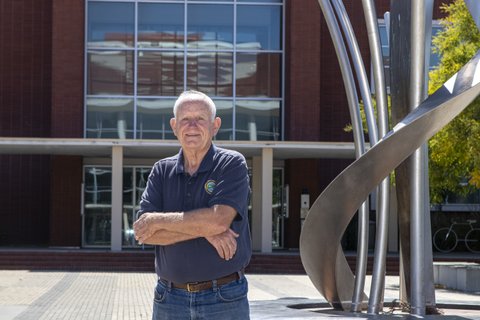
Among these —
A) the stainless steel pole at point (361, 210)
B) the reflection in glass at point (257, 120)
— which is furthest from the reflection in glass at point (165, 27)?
the stainless steel pole at point (361, 210)

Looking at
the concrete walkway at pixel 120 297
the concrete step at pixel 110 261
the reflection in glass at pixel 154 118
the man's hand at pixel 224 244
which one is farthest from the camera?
the reflection in glass at pixel 154 118

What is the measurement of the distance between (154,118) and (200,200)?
22130mm

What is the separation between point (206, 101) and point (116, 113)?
22227 millimetres

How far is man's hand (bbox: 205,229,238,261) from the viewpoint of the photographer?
4406 millimetres

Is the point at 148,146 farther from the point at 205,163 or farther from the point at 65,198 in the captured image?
the point at 205,163

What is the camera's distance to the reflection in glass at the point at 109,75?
2664cm

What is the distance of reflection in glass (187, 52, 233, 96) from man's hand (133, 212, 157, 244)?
73.1 feet

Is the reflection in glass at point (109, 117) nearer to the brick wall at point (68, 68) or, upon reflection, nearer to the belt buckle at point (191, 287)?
the brick wall at point (68, 68)

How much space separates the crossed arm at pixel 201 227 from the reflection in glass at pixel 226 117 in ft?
72.4

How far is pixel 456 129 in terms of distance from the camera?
1772cm

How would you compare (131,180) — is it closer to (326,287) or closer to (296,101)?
(296,101)

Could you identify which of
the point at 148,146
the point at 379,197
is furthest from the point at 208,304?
the point at 148,146

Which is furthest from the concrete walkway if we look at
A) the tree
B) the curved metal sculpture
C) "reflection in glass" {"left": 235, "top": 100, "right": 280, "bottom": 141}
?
"reflection in glass" {"left": 235, "top": 100, "right": 280, "bottom": 141}

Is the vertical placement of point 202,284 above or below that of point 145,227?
below
